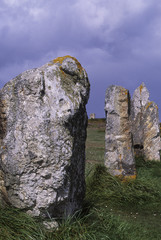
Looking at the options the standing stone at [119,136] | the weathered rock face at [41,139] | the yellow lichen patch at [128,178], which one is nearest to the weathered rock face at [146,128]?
the standing stone at [119,136]

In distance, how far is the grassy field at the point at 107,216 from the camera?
425cm

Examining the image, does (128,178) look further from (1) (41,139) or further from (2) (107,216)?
(1) (41,139)

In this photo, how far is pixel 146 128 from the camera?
13477 millimetres

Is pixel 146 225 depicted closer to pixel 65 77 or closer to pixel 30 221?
pixel 30 221

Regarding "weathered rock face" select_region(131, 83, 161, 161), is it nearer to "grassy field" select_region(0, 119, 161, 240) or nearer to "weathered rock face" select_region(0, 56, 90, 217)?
"grassy field" select_region(0, 119, 161, 240)

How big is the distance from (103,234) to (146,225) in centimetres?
194

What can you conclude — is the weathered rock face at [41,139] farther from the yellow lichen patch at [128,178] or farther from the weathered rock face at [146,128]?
the weathered rock face at [146,128]

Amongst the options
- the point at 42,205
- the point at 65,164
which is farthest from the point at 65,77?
the point at 42,205

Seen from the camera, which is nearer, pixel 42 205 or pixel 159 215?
pixel 42 205

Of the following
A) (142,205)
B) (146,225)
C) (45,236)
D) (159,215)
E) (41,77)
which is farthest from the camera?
(142,205)

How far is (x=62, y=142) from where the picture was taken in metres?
4.38

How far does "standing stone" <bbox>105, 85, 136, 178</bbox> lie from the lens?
8578mm

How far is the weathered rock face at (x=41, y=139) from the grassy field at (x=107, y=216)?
25cm

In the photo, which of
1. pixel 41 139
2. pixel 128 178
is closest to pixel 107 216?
pixel 41 139
